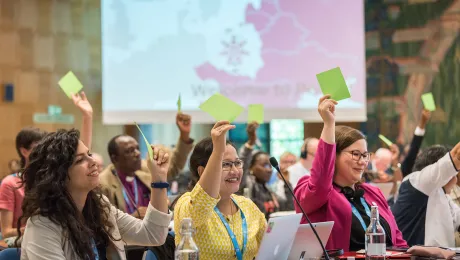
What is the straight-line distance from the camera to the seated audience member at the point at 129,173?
541cm

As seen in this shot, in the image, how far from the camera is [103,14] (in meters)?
7.77

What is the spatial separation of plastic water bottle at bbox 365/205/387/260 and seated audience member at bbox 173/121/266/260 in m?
0.56

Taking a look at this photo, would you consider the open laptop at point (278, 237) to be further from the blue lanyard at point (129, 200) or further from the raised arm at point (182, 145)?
the blue lanyard at point (129, 200)

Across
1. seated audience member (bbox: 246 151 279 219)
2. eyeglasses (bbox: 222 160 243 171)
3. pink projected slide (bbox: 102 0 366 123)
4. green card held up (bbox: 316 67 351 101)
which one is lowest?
seated audience member (bbox: 246 151 279 219)

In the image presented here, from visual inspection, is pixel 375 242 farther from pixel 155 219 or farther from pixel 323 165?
pixel 155 219

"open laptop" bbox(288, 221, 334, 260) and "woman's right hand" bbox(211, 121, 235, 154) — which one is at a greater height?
"woman's right hand" bbox(211, 121, 235, 154)

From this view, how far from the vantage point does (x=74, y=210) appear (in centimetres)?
279

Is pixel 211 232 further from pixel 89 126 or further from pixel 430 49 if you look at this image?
pixel 430 49

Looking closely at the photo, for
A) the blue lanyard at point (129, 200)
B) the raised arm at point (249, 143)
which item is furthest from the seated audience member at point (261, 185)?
the blue lanyard at point (129, 200)

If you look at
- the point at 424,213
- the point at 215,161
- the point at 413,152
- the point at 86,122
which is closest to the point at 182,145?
the point at 86,122

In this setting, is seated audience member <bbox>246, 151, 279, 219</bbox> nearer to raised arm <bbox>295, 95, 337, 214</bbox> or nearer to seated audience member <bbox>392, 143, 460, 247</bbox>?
seated audience member <bbox>392, 143, 460, 247</bbox>

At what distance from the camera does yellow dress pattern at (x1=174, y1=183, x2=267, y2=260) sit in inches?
114

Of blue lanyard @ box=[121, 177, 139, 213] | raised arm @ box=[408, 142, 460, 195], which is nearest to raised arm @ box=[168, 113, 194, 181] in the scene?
blue lanyard @ box=[121, 177, 139, 213]

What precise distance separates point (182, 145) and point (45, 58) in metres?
4.54
